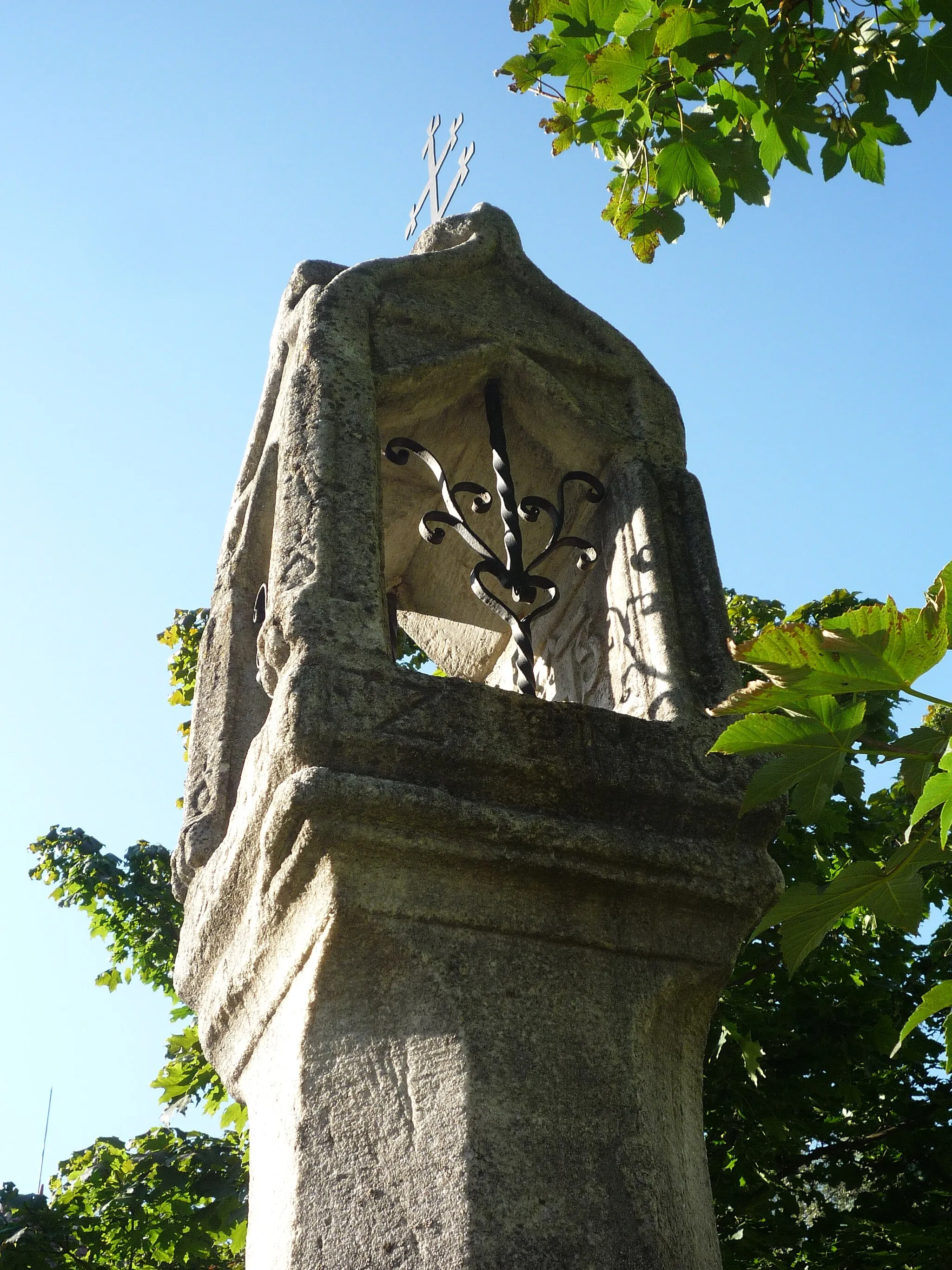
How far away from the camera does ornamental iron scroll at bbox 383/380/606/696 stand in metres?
2.52

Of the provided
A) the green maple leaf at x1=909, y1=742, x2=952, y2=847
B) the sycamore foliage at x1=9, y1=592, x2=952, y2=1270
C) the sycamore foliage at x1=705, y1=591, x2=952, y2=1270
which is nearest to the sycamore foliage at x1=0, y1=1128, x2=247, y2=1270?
the sycamore foliage at x1=9, y1=592, x2=952, y2=1270

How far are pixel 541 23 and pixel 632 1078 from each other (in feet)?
6.75

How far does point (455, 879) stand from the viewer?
1908 millimetres

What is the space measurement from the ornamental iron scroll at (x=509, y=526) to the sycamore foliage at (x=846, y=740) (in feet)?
3.45

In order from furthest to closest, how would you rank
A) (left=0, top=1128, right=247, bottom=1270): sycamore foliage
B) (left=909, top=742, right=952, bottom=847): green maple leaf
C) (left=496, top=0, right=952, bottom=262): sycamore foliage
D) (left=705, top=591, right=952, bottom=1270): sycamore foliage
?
1. (left=0, top=1128, right=247, bottom=1270): sycamore foliage
2. (left=705, top=591, right=952, bottom=1270): sycamore foliage
3. (left=496, top=0, right=952, bottom=262): sycamore foliage
4. (left=909, top=742, right=952, bottom=847): green maple leaf

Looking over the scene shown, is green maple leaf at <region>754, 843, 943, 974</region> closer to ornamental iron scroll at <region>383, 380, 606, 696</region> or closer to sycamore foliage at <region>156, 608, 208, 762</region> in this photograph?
ornamental iron scroll at <region>383, 380, 606, 696</region>

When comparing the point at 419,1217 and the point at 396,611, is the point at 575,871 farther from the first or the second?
the point at 396,611

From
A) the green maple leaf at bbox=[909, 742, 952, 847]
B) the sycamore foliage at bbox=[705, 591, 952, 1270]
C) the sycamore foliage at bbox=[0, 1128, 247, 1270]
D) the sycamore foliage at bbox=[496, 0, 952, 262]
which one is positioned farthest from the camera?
the sycamore foliage at bbox=[0, 1128, 247, 1270]

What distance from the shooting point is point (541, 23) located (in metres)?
2.56

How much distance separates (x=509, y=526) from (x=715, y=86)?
3.21 ft

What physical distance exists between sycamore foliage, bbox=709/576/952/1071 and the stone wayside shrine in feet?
1.67

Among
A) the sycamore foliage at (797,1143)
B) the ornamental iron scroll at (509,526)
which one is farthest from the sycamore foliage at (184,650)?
the ornamental iron scroll at (509,526)

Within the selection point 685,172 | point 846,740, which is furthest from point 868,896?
point 685,172

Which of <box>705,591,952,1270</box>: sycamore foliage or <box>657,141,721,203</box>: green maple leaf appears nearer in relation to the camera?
<box>657,141,721,203</box>: green maple leaf
